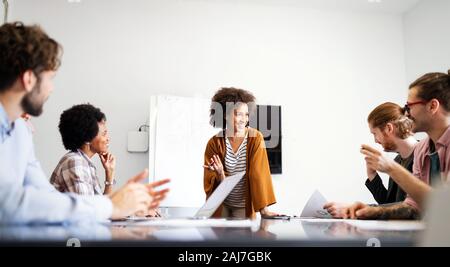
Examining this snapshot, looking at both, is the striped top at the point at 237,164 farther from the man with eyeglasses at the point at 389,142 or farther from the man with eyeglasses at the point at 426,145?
the man with eyeglasses at the point at 426,145

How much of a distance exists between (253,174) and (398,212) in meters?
0.47

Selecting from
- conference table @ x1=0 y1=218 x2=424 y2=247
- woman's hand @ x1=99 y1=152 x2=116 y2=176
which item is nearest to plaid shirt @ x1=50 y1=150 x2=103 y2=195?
woman's hand @ x1=99 y1=152 x2=116 y2=176

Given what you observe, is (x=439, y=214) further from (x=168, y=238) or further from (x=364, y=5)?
(x=364, y=5)

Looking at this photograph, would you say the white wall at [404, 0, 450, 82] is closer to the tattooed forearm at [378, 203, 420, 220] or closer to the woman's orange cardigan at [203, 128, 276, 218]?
the tattooed forearm at [378, 203, 420, 220]

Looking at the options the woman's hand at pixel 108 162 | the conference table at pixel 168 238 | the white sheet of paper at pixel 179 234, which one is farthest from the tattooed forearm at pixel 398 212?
the woman's hand at pixel 108 162

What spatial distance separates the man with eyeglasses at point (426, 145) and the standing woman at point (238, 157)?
0.41 m

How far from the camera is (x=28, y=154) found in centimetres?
67

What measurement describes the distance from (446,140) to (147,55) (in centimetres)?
88

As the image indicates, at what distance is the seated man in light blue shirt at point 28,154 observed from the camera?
23.4 inches

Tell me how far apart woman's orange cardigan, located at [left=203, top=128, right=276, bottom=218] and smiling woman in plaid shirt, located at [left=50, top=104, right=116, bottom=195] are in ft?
1.38

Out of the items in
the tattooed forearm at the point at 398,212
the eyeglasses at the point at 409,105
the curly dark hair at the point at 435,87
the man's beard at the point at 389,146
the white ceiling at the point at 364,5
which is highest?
the white ceiling at the point at 364,5

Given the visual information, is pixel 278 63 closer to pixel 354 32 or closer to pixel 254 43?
pixel 254 43

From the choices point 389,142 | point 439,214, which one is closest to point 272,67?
point 389,142

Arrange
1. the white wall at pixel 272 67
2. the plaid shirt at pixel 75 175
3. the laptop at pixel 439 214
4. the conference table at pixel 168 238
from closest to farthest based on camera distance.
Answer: the laptop at pixel 439 214
the conference table at pixel 168 238
the plaid shirt at pixel 75 175
the white wall at pixel 272 67
